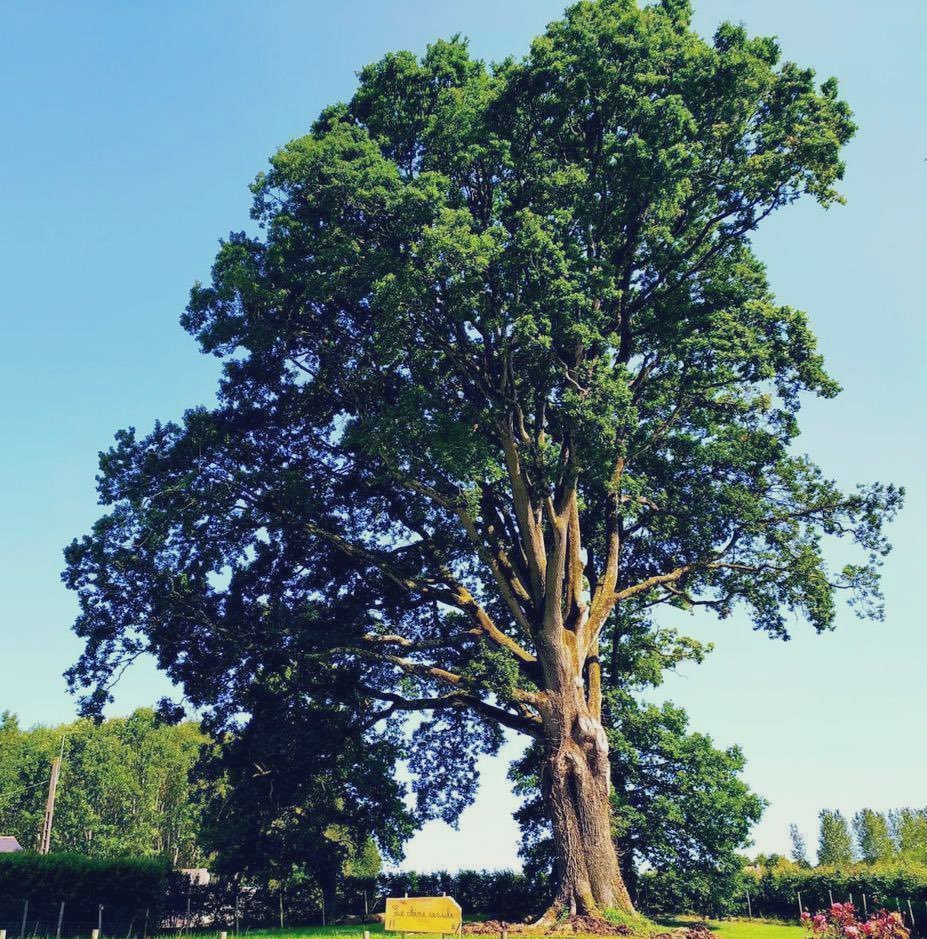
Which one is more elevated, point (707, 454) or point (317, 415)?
point (317, 415)

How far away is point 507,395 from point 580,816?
401 inches

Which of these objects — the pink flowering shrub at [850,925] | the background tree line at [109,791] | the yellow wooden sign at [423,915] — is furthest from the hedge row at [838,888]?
the background tree line at [109,791]

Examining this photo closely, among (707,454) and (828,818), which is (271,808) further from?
(828,818)

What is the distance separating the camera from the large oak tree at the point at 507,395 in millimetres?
18938

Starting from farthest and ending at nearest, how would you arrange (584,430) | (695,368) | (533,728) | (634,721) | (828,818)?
1. (828,818)
2. (634,721)
3. (533,728)
4. (695,368)
5. (584,430)

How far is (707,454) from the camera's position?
75.6 ft

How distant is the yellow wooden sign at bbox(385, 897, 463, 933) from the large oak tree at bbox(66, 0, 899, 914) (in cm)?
725

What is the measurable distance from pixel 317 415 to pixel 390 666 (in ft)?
25.4

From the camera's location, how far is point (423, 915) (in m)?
12.9

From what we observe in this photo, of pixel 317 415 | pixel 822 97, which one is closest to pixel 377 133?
pixel 317 415

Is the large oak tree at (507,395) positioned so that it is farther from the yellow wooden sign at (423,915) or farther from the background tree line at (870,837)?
the background tree line at (870,837)

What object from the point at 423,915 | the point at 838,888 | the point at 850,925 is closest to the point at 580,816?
Answer: the point at 423,915

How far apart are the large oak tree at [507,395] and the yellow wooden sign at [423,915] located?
725cm

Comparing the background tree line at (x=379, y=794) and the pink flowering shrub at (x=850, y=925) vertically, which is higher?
the background tree line at (x=379, y=794)
